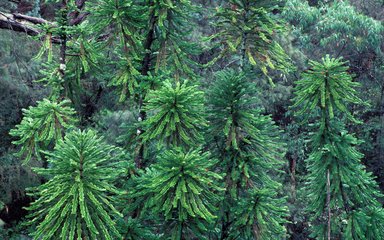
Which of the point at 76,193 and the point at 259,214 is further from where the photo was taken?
the point at 259,214

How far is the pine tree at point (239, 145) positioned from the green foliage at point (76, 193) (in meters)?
1.49

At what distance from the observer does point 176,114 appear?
4082mm

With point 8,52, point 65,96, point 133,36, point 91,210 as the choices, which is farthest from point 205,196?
point 8,52

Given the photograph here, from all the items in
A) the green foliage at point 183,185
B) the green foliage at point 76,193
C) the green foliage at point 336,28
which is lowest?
the green foliage at point 76,193

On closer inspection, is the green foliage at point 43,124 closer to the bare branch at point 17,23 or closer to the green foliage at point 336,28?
the bare branch at point 17,23

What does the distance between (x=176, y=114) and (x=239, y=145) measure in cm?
108

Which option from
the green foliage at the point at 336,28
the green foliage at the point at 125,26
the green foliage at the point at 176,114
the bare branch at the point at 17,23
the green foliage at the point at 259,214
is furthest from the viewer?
the green foliage at the point at 336,28

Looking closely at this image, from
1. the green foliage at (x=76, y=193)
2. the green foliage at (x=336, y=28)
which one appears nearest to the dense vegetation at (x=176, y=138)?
the green foliage at (x=76, y=193)

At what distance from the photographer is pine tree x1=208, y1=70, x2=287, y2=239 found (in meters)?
4.62

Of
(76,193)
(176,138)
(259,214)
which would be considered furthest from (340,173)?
(76,193)

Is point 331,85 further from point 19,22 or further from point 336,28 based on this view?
point 336,28

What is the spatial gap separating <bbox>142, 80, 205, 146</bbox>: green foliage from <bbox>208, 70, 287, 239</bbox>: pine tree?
1.51 ft

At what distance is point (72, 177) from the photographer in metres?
3.55

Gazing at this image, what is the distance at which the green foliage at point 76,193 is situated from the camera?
3.47 meters
